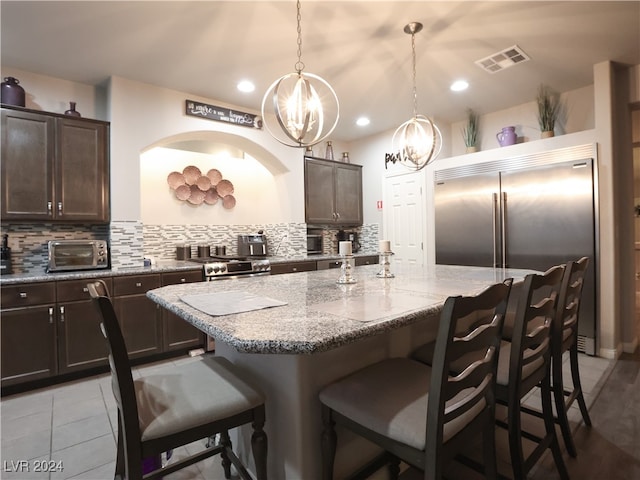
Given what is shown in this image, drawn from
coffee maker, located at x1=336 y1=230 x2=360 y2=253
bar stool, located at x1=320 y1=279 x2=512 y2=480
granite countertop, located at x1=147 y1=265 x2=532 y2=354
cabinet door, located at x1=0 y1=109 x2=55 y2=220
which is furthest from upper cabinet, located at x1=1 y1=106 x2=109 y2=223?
coffee maker, located at x1=336 y1=230 x2=360 y2=253

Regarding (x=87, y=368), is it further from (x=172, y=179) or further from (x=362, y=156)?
(x=362, y=156)

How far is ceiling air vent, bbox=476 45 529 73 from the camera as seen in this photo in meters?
2.90

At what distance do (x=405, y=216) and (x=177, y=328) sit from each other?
3281 mm

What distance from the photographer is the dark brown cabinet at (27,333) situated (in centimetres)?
256

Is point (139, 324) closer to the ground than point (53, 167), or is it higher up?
closer to the ground

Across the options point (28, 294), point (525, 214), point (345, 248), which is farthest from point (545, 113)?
point (28, 294)

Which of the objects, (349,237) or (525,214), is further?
(349,237)

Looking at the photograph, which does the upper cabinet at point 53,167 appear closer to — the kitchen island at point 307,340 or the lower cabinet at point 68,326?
the lower cabinet at point 68,326

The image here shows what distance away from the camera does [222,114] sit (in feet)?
12.6

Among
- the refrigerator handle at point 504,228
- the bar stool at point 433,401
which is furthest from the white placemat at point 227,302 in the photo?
the refrigerator handle at point 504,228

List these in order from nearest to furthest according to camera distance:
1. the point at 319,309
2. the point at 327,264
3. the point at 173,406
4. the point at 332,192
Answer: the point at 173,406, the point at 319,309, the point at 327,264, the point at 332,192

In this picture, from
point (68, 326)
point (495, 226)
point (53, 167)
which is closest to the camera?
point (68, 326)

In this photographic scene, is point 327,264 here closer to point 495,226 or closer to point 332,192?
point 332,192

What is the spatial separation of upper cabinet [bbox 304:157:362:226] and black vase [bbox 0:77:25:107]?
2998mm
